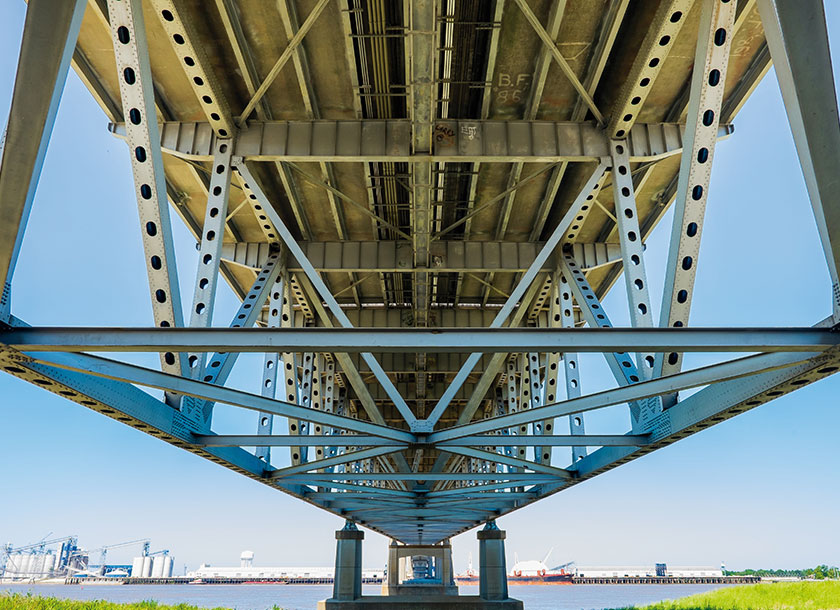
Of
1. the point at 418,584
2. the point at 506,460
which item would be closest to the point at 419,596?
the point at 506,460

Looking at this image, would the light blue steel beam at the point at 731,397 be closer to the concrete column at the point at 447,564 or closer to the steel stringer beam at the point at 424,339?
the steel stringer beam at the point at 424,339

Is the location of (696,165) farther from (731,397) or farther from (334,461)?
(334,461)

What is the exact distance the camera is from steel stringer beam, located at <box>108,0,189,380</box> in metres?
9.47

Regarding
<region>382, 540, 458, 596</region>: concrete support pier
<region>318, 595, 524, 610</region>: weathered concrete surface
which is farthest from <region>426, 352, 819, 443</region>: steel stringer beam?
<region>382, 540, 458, 596</region>: concrete support pier

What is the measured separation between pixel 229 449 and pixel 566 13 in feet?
39.5

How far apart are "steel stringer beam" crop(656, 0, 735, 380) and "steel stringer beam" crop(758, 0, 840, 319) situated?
2.56 m

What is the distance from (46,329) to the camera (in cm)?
769

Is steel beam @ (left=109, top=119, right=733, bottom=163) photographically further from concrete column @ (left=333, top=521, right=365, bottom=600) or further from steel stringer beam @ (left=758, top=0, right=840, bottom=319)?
concrete column @ (left=333, top=521, right=365, bottom=600)

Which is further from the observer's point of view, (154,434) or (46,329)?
(154,434)

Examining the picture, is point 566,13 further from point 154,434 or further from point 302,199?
point 154,434

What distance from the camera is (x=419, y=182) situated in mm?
14602

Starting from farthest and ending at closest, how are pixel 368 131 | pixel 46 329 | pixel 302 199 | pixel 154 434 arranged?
1. pixel 302 199
2. pixel 368 131
3. pixel 154 434
4. pixel 46 329

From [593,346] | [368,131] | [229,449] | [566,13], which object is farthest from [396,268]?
[593,346]

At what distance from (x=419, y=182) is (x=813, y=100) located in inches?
361
